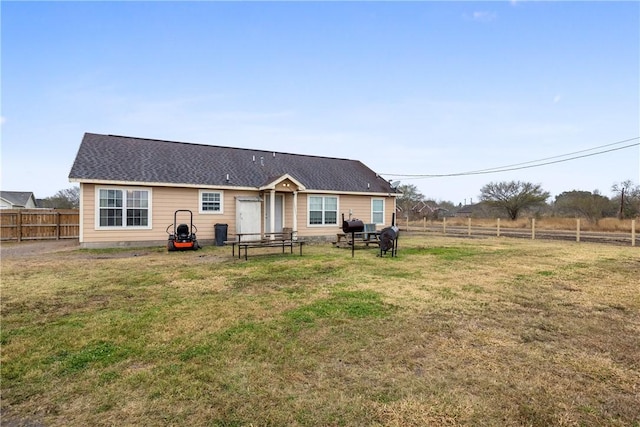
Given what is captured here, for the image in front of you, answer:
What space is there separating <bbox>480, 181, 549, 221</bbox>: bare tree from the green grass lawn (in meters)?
41.9

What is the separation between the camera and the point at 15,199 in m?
43.7

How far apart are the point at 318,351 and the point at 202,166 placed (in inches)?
542

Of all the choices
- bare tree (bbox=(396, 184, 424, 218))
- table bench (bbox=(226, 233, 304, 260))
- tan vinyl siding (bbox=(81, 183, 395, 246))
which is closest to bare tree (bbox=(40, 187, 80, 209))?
tan vinyl siding (bbox=(81, 183, 395, 246))

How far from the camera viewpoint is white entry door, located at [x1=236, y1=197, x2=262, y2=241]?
48.4ft

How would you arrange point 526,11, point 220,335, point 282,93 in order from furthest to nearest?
point 282,93, point 526,11, point 220,335

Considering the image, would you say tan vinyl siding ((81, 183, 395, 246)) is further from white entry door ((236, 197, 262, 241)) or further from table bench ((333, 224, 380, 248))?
table bench ((333, 224, 380, 248))

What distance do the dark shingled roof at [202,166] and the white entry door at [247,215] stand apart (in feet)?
2.77

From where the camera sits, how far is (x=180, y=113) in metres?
19.7

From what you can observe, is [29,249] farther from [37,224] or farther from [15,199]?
[15,199]

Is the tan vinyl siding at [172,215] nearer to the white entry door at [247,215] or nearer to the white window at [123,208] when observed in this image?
the white window at [123,208]

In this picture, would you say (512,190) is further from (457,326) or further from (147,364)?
(147,364)

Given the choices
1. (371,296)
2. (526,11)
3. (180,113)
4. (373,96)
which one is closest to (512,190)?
(373,96)

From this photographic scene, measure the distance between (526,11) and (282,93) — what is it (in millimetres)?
12457

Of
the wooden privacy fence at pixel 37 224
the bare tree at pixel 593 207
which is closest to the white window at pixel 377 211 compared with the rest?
the wooden privacy fence at pixel 37 224
